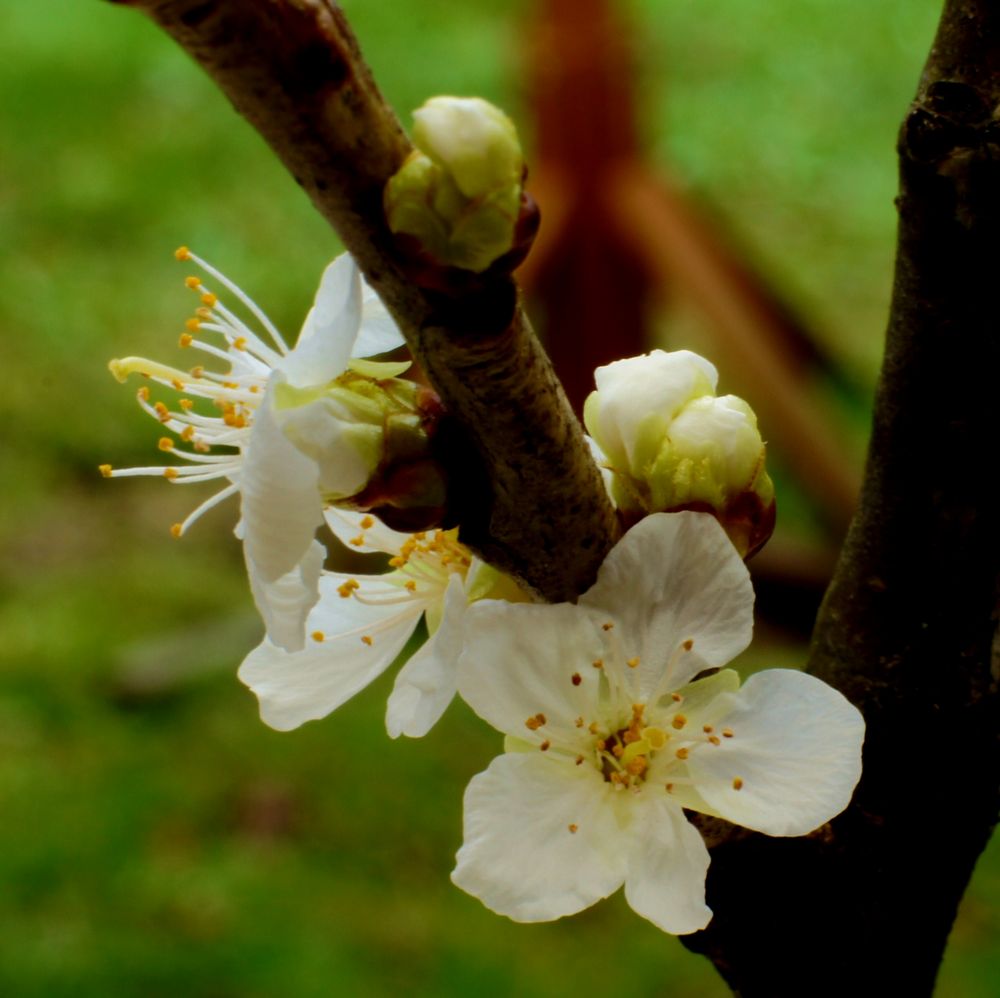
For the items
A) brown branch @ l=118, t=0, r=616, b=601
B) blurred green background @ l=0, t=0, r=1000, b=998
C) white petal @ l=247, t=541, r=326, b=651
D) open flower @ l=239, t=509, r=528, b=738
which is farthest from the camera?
blurred green background @ l=0, t=0, r=1000, b=998

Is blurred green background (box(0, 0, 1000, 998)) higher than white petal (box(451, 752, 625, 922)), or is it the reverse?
white petal (box(451, 752, 625, 922))

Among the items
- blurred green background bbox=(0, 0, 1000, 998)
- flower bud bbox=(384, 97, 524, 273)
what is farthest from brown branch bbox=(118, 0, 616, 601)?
blurred green background bbox=(0, 0, 1000, 998)

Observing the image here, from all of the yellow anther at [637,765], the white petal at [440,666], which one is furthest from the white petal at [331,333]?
the yellow anther at [637,765]

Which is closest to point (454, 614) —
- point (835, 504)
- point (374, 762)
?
point (374, 762)

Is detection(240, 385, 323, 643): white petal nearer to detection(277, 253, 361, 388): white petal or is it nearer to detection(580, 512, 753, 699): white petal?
detection(277, 253, 361, 388): white petal

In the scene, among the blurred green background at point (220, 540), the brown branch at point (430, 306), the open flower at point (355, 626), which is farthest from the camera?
the blurred green background at point (220, 540)

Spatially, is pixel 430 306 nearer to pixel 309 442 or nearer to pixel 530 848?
pixel 309 442

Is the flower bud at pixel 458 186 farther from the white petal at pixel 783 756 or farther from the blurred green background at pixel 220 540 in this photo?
the blurred green background at pixel 220 540

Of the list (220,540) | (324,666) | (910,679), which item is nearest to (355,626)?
(324,666)
